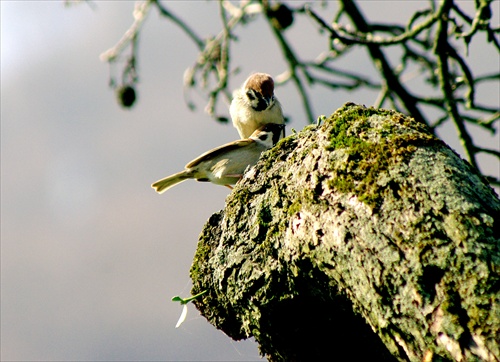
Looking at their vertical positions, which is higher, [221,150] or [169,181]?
[169,181]

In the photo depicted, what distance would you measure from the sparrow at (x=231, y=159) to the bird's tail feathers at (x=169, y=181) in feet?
0.52

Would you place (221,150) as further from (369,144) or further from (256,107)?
(369,144)

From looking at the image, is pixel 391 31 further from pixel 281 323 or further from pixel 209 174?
pixel 281 323

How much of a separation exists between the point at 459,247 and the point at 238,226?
1125 mm

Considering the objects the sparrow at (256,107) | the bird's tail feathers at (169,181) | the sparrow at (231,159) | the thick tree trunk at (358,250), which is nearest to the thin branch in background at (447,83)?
the sparrow at (231,159)

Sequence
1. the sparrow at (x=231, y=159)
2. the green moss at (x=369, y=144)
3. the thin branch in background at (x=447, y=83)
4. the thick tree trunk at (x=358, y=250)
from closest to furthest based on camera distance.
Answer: the thick tree trunk at (x=358, y=250), the green moss at (x=369, y=144), the sparrow at (x=231, y=159), the thin branch in background at (x=447, y=83)

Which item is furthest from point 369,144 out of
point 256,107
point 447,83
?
point 256,107

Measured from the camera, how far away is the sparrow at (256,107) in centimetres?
717

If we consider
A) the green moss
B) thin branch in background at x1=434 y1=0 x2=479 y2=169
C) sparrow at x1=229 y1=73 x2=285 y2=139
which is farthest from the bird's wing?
the green moss

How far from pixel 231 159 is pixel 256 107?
6.53 ft

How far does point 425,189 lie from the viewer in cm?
259

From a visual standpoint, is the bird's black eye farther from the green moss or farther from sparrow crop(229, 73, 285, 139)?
the green moss

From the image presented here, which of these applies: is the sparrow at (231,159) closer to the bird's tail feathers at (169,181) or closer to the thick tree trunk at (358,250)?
the bird's tail feathers at (169,181)

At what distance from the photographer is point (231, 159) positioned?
531 cm
